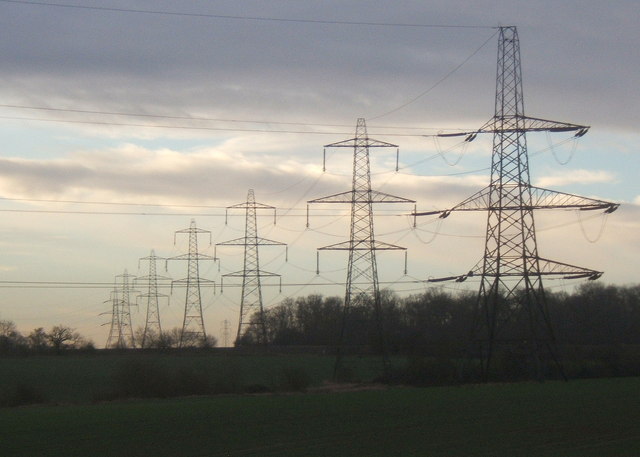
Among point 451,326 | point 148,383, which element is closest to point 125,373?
point 148,383

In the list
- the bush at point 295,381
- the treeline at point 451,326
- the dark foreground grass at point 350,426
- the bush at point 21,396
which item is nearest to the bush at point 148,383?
the dark foreground grass at point 350,426

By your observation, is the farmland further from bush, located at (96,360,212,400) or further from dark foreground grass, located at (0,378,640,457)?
bush, located at (96,360,212,400)

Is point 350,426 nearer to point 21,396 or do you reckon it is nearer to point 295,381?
point 295,381

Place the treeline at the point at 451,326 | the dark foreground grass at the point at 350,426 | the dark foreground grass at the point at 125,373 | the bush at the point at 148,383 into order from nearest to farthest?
1. the dark foreground grass at the point at 350,426
2. the bush at the point at 148,383
3. the dark foreground grass at the point at 125,373
4. the treeline at the point at 451,326

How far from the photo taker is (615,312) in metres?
103

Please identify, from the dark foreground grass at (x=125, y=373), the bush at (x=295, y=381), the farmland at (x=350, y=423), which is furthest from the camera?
the bush at (x=295, y=381)

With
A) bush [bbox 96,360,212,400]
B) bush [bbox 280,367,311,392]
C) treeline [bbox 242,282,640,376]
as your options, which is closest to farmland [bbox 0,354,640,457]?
bush [bbox 280,367,311,392]

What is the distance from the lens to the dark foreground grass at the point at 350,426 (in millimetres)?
29203

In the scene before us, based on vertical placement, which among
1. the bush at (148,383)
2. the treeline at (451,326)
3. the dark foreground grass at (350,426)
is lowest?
the dark foreground grass at (350,426)

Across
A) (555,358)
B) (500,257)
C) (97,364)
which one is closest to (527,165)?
(500,257)

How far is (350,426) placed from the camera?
3722 cm

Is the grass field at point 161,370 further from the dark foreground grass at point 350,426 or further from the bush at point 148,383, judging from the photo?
the dark foreground grass at point 350,426

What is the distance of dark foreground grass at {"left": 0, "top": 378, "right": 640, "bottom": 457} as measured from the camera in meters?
29.2

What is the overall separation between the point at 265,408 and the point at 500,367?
2364 centimetres
